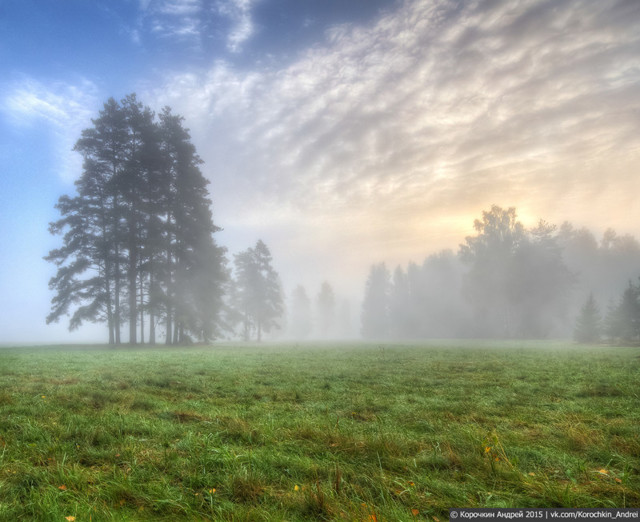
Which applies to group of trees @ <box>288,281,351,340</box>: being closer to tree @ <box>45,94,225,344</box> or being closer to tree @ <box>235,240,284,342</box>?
tree @ <box>235,240,284,342</box>

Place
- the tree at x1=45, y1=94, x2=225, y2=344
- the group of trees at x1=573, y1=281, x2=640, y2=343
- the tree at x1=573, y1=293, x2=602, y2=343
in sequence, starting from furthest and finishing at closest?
the tree at x1=573, y1=293, x2=602, y2=343, the group of trees at x1=573, y1=281, x2=640, y2=343, the tree at x1=45, y1=94, x2=225, y2=344

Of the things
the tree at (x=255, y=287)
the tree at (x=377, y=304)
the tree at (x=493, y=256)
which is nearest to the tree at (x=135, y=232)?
the tree at (x=255, y=287)

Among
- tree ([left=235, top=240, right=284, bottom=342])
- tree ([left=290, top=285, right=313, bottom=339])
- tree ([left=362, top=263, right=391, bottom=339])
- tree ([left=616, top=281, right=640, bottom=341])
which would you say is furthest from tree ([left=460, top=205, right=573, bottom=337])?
tree ([left=290, top=285, right=313, bottom=339])

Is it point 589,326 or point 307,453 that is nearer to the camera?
point 307,453

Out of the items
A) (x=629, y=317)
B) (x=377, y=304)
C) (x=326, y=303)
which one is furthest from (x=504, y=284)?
(x=326, y=303)

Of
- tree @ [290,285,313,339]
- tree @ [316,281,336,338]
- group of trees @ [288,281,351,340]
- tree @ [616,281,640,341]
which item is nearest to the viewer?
tree @ [616,281,640,341]

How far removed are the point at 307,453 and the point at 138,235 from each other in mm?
26565

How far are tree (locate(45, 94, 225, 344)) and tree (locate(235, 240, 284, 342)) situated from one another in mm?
15668

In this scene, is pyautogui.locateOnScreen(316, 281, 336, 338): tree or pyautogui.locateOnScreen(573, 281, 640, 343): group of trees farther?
pyautogui.locateOnScreen(316, 281, 336, 338): tree

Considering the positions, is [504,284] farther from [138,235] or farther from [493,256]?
[138,235]

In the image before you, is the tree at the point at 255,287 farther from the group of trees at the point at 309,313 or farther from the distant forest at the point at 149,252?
the group of trees at the point at 309,313

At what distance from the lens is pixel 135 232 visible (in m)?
25.5

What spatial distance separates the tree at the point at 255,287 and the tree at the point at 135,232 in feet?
51.4

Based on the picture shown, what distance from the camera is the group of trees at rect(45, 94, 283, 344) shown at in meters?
24.3
